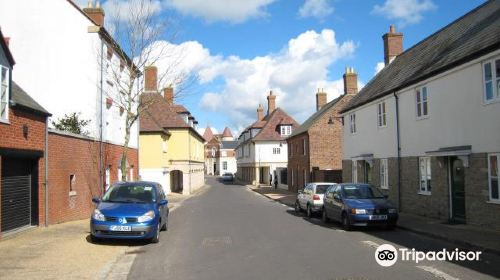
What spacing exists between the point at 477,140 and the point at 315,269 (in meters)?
8.30

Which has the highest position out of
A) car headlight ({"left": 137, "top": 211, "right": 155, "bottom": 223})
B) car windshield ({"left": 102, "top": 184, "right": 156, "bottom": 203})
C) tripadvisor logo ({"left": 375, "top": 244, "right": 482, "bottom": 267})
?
car windshield ({"left": 102, "top": 184, "right": 156, "bottom": 203})

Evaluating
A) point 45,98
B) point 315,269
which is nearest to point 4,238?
point 315,269

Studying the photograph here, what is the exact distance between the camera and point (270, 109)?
7062 centimetres

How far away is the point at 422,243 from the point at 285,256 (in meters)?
3.94

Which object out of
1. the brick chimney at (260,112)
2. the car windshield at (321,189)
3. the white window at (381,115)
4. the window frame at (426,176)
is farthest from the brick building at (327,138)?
the brick chimney at (260,112)

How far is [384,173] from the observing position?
2212cm

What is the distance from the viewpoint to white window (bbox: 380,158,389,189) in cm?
2180

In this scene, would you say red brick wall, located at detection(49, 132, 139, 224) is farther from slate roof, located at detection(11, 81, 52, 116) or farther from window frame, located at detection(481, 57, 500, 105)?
window frame, located at detection(481, 57, 500, 105)

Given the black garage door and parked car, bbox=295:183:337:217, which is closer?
the black garage door

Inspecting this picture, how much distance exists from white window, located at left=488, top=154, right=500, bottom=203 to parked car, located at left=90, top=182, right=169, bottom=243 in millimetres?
9391

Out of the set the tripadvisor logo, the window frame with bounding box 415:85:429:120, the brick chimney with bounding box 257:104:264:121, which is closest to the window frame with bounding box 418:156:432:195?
the window frame with bounding box 415:85:429:120

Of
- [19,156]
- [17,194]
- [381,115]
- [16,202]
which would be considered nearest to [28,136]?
[19,156]

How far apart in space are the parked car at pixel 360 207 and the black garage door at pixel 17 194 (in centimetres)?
961

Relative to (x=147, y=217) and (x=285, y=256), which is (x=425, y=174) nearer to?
(x=285, y=256)
